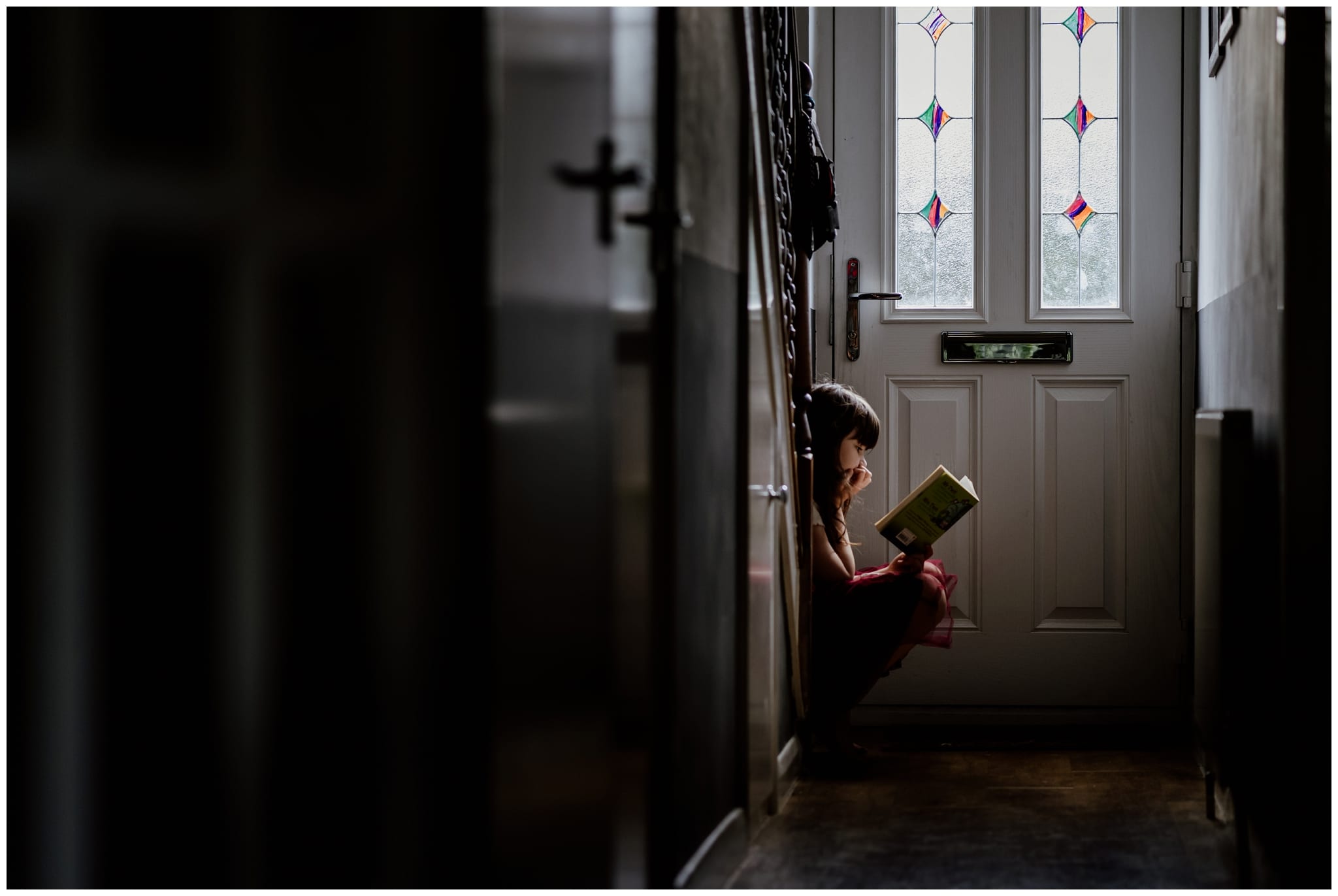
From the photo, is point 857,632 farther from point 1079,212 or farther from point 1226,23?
point 1226,23

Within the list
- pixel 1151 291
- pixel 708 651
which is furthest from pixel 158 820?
pixel 1151 291

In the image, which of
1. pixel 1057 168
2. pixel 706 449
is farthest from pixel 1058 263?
pixel 706 449

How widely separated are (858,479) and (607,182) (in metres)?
1.54

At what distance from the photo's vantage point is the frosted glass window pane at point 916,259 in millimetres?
2791

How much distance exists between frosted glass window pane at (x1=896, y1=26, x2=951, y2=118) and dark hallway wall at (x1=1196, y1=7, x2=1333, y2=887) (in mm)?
1058

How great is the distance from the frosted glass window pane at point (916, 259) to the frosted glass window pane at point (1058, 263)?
0.28m

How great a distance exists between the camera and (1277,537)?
1.55 m

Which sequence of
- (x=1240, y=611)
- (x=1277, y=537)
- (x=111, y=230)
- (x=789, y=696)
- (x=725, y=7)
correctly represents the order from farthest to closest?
(x=789, y=696), (x=725, y=7), (x=1240, y=611), (x=1277, y=537), (x=111, y=230)

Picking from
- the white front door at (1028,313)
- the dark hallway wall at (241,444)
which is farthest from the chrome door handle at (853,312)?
the dark hallway wall at (241,444)

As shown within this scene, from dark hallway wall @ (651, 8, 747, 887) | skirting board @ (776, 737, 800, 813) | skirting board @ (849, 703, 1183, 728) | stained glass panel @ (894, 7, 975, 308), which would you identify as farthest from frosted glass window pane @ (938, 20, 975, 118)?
skirting board @ (776, 737, 800, 813)

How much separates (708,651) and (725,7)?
104cm

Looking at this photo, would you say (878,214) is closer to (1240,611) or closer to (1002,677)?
(1002,677)

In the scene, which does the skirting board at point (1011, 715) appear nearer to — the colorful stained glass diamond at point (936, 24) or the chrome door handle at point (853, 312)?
the chrome door handle at point (853, 312)

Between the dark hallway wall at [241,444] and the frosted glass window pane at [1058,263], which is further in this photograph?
the frosted glass window pane at [1058,263]
